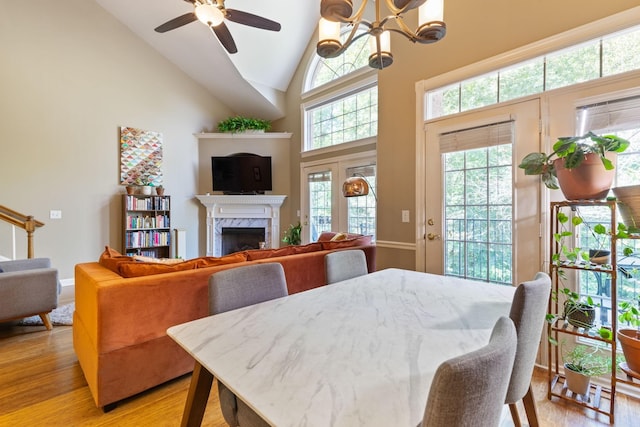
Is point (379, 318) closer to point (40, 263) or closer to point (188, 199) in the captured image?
point (40, 263)

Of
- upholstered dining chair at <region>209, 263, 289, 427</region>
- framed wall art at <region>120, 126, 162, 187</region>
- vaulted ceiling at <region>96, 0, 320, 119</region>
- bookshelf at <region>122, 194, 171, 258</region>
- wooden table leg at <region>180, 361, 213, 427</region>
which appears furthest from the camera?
framed wall art at <region>120, 126, 162, 187</region>

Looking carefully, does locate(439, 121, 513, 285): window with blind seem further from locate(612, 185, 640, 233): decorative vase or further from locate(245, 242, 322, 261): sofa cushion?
locate(245, 242, 322, 261): sofa cushion

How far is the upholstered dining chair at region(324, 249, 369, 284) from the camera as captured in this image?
77.5 inches

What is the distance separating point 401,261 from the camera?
3.33 metres

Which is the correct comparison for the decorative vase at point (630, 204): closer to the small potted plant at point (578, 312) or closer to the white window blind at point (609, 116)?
the small potted plant at point (578, 312)

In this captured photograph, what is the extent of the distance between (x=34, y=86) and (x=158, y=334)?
4.61m

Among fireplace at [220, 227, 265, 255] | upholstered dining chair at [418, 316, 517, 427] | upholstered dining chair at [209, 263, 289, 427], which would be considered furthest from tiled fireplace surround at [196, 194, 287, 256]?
upholstered dining chair at [418, 316, 517, 427]

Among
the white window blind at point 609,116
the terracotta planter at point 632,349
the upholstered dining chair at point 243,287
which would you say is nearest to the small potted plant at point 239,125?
the upholstered dining chair at point 243,287

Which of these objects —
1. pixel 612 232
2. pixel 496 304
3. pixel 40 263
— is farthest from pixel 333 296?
pixel 40 263

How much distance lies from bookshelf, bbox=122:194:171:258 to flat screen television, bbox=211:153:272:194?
1.01 m

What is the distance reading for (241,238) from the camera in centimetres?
613

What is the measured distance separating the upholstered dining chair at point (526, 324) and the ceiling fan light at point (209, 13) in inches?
120

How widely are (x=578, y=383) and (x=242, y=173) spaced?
5.34 meters

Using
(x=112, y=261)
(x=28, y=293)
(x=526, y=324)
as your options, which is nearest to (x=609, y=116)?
(x=526, y=324)
